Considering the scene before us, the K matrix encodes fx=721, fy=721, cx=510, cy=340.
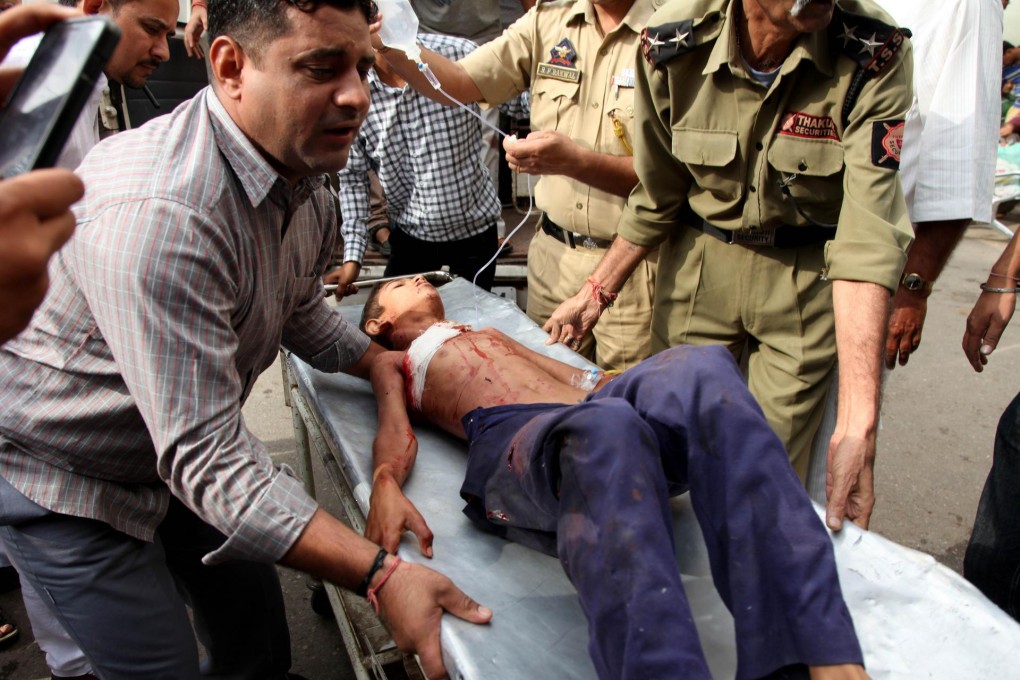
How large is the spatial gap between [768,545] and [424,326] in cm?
160

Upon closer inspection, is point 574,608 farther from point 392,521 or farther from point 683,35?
point 683,35

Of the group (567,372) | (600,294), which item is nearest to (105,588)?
(567,372)

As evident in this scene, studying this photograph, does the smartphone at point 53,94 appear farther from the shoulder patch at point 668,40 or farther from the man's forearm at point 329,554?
the shoulder patch at point 668,40

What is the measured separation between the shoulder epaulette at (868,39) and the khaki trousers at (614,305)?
1069 millimetres

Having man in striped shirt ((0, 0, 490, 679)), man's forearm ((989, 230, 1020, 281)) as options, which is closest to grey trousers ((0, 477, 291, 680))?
man in striped shirt ((0, 0, 490, 679))

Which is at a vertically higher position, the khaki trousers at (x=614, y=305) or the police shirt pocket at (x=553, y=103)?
the police shirt pocket at (x=553, y=103)

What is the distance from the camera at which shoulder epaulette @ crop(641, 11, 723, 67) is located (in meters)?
2.07

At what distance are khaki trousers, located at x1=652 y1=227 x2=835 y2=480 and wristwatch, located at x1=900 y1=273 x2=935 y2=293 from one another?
0.43m

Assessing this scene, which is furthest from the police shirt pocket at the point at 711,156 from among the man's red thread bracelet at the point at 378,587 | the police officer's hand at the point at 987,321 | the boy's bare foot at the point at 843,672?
the man's red thread bracelet at the point at 378,587

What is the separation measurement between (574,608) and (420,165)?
2.29 meters

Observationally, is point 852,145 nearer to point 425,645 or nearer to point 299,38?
point 299,38

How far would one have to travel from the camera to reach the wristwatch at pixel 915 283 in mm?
2408

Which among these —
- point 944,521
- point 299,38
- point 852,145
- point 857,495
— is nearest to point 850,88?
point 852,145

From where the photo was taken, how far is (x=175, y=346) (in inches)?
52.6
